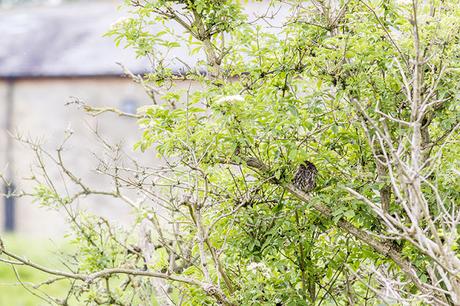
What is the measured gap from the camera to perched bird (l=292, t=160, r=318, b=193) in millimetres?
3859

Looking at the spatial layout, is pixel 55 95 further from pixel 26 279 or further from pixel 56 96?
pixel 26 279

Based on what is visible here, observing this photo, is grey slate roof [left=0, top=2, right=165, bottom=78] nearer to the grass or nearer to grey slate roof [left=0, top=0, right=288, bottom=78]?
grey slate roof [left=0, top=0, right=288, bottom=78]

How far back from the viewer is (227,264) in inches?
165

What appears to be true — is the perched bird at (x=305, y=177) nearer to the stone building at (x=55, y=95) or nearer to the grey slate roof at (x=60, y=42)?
the grey slate roof at (x=60, y=42)

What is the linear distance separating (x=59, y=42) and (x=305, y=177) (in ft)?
69.8

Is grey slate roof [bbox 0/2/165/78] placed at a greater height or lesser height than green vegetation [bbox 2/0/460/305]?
greater

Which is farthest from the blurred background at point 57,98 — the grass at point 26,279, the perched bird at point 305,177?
the perched bird at point 305,177

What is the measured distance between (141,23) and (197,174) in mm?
884

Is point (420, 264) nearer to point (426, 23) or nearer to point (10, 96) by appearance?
point (426, 23)

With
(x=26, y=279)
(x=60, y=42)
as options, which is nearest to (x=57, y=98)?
(x=60, y=42)

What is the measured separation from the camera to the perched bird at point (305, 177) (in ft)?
12.7

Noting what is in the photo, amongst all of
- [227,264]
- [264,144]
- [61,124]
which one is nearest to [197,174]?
[264,144]

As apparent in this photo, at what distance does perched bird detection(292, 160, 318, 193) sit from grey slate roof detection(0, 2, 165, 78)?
15388 mm

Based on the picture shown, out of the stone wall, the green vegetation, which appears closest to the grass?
the stone wall
